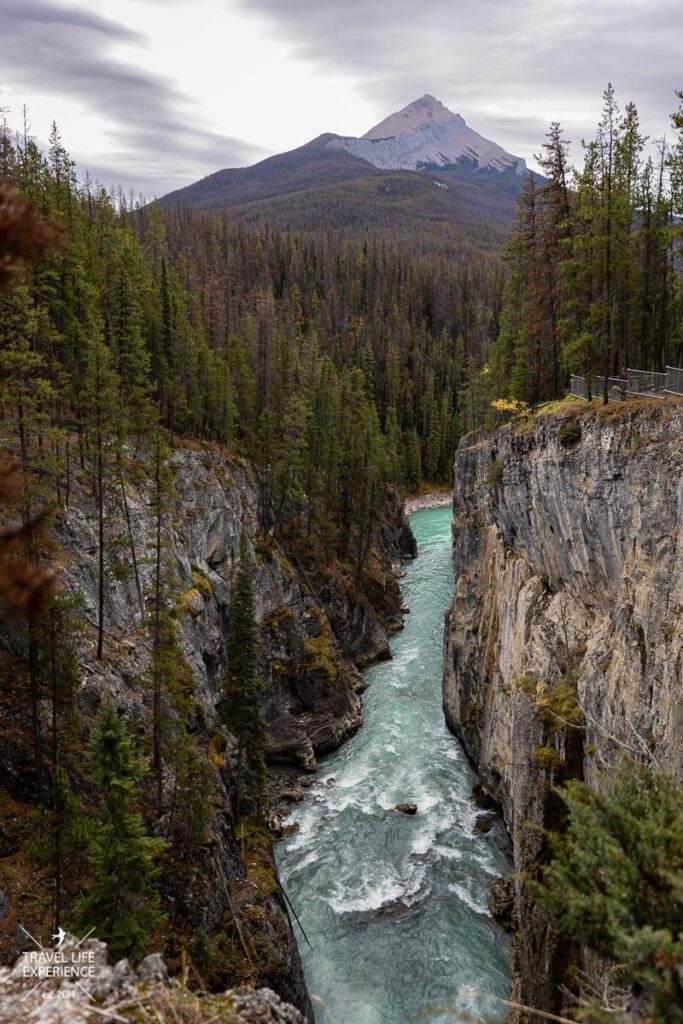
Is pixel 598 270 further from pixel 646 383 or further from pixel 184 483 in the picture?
pixel 184 483

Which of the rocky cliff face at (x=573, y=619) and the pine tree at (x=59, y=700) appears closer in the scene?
the pine tree at (x=59, y=700)

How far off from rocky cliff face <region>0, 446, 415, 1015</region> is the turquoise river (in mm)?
1940

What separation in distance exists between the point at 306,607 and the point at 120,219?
66.4 metres

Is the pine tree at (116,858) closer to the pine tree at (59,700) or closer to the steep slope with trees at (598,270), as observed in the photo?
the pine tree at (59,700)

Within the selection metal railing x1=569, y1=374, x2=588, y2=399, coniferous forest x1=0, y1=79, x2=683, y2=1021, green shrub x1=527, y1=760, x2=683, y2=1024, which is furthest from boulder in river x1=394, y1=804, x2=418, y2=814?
green shrub x1=527, y1=760, x2=683, y2=1024

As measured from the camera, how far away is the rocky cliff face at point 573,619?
59.5 feet

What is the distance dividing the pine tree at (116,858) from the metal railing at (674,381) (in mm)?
19983

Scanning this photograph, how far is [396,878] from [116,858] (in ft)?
52.8

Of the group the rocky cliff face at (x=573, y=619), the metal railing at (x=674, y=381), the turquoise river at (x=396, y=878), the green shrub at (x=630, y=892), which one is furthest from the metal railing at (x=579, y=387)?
the green shrub at (x=630, y=892)

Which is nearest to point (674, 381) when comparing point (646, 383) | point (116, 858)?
point (646, 383)

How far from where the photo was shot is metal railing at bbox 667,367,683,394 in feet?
67.9

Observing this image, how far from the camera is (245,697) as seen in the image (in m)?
29.8

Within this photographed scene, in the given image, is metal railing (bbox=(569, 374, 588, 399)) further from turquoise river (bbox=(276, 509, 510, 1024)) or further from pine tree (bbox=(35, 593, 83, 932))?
pine tree (bbox=(35, 593, 83, 932))

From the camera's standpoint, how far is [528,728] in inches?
950
